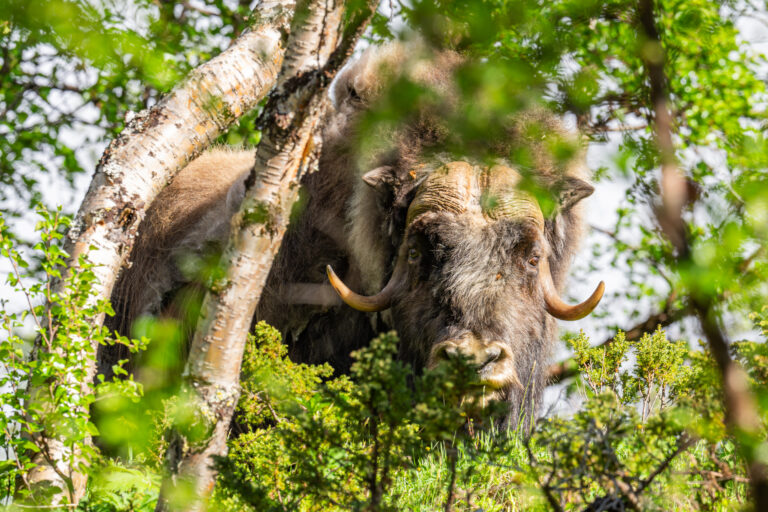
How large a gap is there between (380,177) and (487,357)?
4.22 ft

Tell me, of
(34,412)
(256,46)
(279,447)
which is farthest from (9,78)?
(279,447)

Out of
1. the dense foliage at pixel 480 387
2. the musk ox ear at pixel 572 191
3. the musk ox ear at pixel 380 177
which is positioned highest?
the musk ox ear at pixel 572 191

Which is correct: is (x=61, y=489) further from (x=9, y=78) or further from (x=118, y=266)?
(x=9, y=78)

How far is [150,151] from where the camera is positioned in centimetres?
312

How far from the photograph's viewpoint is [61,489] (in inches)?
95.7

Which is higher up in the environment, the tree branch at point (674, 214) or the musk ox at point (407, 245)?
the musk ox at point (407, 245)

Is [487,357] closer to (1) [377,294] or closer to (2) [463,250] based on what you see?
(2) [463,250]

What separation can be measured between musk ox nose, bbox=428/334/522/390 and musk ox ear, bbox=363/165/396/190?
1080mm

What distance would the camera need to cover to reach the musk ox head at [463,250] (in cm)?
355

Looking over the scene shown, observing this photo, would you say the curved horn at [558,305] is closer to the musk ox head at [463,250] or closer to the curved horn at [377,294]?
the musk ox head at [463,250]

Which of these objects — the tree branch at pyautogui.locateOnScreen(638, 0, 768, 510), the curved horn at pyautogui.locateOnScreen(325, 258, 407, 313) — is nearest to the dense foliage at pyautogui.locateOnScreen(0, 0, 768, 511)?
the tree branch at pyautogui.locateOnScreen(638, 0, 768, 510)

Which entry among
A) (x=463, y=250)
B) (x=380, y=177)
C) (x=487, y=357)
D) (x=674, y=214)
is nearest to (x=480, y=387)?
(x=487, y=357)

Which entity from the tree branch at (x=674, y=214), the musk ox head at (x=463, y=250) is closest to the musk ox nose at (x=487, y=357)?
the musk ox head at (x=463, y=250)

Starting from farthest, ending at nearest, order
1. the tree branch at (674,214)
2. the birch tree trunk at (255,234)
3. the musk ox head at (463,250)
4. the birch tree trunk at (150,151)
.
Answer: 1. the musk ox head at (463,250)
2. the birch tree trunk at (150,151)
3. the birch tree trunk at (255,234)
4. the tree branch at (674,214)
